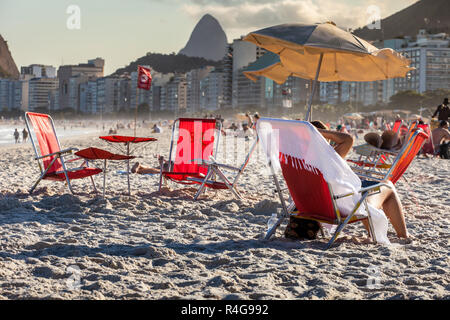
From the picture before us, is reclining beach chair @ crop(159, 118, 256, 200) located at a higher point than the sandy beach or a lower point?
higher

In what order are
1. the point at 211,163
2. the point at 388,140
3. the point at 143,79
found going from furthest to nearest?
the point at 143,79 → the point at 388,140 → the point at 211,163

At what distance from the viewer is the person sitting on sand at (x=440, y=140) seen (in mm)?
11836

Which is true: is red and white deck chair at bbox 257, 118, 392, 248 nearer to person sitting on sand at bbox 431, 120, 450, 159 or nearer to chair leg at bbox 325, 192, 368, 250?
chair leg at bbox 325, 192, 368, 250

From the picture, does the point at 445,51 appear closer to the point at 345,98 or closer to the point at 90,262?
the point at 345,98

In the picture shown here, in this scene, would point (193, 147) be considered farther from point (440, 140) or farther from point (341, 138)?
point (440, 140)

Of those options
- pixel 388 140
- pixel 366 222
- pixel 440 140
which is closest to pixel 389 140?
pixel 388 140

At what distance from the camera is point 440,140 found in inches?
476

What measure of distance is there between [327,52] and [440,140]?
350 inches

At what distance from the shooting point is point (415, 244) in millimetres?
3535

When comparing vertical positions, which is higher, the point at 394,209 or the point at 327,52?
the point at 327,52

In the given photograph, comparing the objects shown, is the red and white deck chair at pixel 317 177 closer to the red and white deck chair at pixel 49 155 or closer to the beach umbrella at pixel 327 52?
the beach umbrella at pixel 327 52

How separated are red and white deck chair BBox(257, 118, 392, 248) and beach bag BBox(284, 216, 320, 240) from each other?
9cm

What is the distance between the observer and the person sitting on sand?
466 inches

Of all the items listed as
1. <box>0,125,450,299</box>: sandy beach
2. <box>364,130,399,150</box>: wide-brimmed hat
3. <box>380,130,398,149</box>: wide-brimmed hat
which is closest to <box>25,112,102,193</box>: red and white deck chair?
<box>0,125,450,299</box>: sandy beach
